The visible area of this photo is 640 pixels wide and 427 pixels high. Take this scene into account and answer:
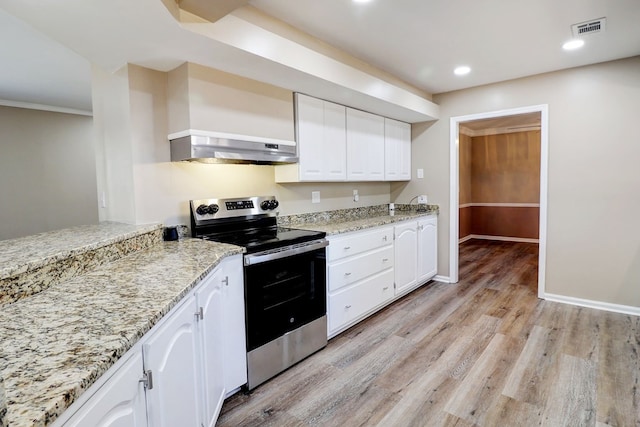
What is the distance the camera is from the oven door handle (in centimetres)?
203

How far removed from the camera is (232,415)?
6.20 feet

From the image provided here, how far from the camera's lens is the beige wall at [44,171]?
13.1 ft

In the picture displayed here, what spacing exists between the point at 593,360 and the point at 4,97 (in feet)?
20.3

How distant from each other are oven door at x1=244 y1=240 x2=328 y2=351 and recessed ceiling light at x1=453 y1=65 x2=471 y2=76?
2197 millimetres

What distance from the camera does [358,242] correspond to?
2941mm

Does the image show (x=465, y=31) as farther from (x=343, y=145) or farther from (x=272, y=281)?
(x=272, y=281)

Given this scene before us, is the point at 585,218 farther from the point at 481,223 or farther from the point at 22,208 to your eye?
the point at 22,208

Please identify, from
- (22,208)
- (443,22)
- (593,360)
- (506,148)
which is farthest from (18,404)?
(506,148)

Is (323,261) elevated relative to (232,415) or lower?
elevated

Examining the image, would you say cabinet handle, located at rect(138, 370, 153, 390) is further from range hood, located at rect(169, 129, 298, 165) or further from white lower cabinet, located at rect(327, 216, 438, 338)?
white lower cabinet, located at rect(327, 216, 438, 338)

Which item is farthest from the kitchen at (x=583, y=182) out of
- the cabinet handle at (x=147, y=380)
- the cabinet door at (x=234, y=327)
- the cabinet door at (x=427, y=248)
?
the cabinet handle at (x=147, y=380)

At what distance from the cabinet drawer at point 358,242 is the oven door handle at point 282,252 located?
0.17 m

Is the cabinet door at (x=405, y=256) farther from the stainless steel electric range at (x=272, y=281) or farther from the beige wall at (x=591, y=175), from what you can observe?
the beige wall at (x=591, y=175)

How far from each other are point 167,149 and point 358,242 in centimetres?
167
